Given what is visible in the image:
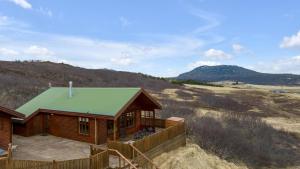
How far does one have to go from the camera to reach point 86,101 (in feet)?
82.6

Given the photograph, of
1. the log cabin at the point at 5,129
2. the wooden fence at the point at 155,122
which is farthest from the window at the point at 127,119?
the log cabin at the point at 5,129

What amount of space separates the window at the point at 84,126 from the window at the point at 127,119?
2818mm

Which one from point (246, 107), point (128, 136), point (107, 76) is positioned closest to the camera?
point (128, 136)

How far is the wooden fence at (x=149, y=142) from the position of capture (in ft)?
63.9

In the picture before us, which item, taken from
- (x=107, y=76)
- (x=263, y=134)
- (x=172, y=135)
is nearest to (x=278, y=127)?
(x=263, y=134)

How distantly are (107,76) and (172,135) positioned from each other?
71.6 meters

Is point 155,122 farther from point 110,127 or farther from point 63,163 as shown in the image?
point 63,163

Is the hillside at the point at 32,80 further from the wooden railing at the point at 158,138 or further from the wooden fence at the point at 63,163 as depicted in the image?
the wooden fence at the point at 63,163

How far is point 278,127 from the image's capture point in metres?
46.9

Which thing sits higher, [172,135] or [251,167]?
[172,135]

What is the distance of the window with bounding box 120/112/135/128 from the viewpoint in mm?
25391

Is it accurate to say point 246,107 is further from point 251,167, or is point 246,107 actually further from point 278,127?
point 251,167

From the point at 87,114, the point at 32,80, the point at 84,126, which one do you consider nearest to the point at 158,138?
the point at 87,114

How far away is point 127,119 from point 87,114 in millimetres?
4176
